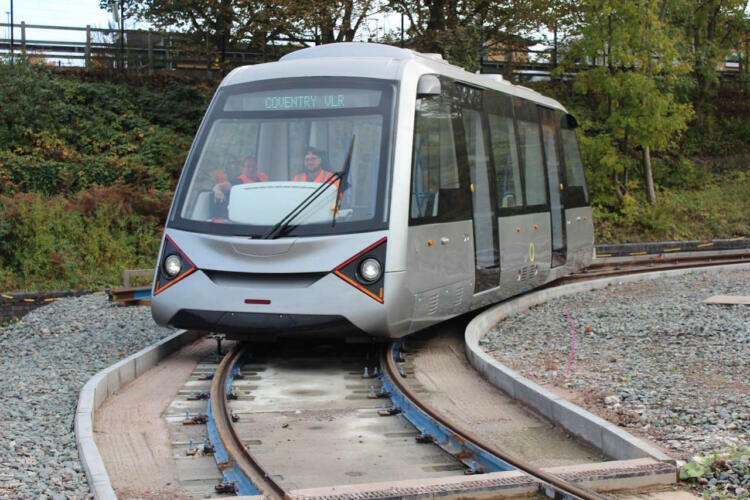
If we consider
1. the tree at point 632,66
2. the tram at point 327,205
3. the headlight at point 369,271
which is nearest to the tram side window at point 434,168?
the tram at point 327,205

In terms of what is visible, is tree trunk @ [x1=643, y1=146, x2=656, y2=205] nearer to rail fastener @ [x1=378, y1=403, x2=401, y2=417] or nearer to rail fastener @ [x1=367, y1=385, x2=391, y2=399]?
rail fastener @ [x1=367, y1=385, x2=391, y2=399]

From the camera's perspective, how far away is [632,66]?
2861 cm

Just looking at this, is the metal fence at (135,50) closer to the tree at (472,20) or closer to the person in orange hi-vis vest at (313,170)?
the tree at (472,20)

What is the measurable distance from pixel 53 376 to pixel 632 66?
22.1 m

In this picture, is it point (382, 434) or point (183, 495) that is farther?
point (382, 434)

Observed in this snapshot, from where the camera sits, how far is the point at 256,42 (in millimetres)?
32781

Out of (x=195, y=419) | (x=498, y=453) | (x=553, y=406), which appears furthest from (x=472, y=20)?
(x=498, y=453)

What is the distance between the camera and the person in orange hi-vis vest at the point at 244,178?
10.6 metres

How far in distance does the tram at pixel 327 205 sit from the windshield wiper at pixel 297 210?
1 cm

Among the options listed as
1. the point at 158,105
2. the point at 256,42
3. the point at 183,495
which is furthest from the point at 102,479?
the point at 256,42

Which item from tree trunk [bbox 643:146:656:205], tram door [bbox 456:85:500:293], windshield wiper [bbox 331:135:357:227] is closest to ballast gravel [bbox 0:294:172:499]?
windshield wiper [bbox 331:135:357:227]

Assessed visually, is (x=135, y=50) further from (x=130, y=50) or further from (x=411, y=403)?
(x=411, y=403)

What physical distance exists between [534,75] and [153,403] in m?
31.9

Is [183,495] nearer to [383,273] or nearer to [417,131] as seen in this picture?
[383,273]
